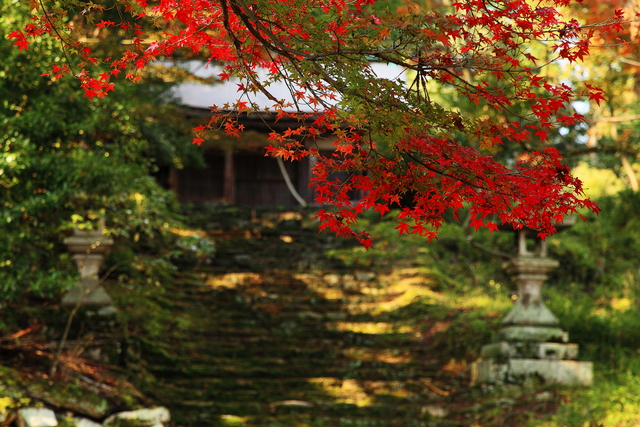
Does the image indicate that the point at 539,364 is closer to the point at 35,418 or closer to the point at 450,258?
the point at 450,258

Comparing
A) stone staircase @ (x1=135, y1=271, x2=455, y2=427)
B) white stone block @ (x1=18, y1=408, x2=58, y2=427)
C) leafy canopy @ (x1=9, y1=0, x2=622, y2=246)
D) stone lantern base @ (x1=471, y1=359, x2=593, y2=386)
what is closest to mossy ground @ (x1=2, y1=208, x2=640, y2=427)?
stone staircase @ (x1=135, y1=271, x2=455, y2=427)

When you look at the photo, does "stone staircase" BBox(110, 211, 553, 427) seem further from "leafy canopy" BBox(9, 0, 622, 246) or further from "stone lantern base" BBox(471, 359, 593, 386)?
"leafy canopy" BBox(9, 0, 622, 246)

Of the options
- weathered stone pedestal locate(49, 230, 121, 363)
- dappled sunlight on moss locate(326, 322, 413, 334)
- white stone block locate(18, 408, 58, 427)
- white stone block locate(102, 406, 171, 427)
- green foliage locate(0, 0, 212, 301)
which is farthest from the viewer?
dappled sunlight on moss locate(326, 322, 413, 334)

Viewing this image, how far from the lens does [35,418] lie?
6609mm

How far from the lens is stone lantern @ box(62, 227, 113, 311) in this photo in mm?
8117

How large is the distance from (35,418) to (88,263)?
209 centimetres

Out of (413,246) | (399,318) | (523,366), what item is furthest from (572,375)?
(413,246)

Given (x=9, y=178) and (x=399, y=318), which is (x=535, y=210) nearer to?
(x=9, y=178)

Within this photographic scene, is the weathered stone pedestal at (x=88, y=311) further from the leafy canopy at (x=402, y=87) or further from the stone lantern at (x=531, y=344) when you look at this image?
the stone lantern at (x=531, y=344)

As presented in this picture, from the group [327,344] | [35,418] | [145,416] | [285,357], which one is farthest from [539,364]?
[35,418]

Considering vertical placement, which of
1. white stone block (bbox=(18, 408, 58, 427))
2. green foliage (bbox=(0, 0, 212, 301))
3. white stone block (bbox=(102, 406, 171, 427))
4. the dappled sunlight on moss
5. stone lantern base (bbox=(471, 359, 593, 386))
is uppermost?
green foliage (bbox=(0, 0, 212, 301))

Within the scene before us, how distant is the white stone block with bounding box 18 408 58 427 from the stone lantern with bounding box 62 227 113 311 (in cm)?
158

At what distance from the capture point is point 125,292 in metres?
9.98

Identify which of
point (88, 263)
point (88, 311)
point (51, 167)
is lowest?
point (88, 311)
